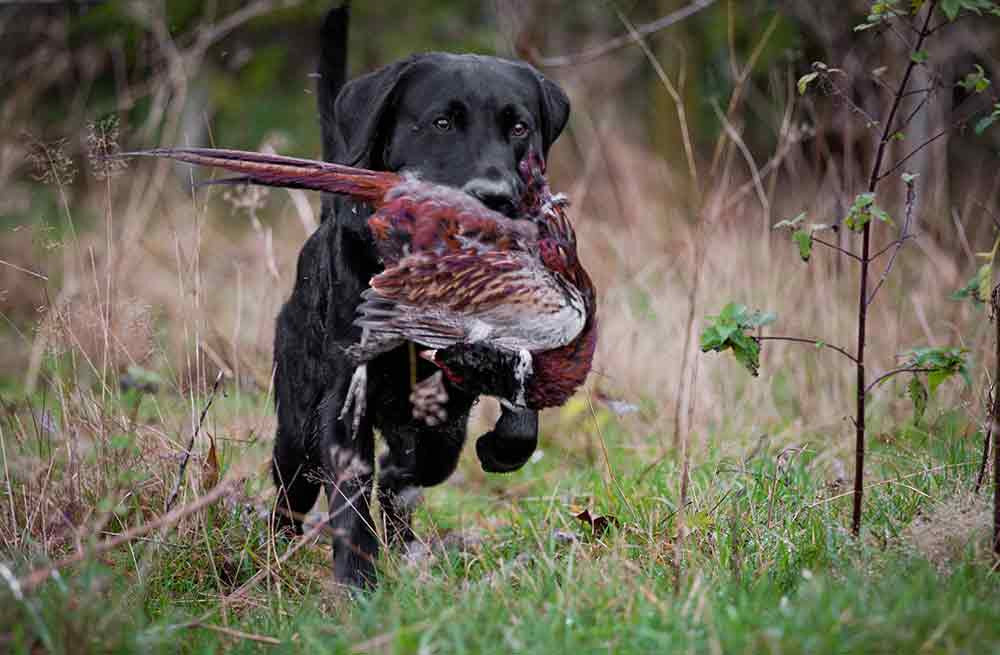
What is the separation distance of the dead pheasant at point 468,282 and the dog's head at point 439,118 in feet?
1.60

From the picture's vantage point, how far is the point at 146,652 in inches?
91.0

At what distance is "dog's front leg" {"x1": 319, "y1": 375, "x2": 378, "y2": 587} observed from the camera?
10.1 ft

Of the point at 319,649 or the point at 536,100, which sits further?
the point at 536,100

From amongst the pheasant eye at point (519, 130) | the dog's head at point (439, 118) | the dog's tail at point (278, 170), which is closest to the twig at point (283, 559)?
the dog's tail at point (278, 170)

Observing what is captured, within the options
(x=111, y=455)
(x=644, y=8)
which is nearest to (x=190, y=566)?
(x=111, y=455)

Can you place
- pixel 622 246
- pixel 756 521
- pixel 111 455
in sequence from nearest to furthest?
pixel 756 521 < pixel 111 455 < pixel 622 246

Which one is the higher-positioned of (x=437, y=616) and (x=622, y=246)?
(x=622, y=246)

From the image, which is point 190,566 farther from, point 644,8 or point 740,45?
point 644,8

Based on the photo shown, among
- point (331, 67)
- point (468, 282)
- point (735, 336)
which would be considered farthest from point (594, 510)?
point (331, 67)

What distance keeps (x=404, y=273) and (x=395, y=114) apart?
0.95 m

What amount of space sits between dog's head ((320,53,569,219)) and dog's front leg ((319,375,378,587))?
0.72 meters

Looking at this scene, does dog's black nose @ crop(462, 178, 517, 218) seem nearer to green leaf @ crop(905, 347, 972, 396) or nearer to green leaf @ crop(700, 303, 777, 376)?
green leaf @ crop(700, 303, 777, 376)

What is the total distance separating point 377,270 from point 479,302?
0.65m

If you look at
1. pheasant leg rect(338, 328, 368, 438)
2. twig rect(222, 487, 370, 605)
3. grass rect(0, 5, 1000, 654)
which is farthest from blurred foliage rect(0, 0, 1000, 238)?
twig rect(222, 487, 370, 605)
